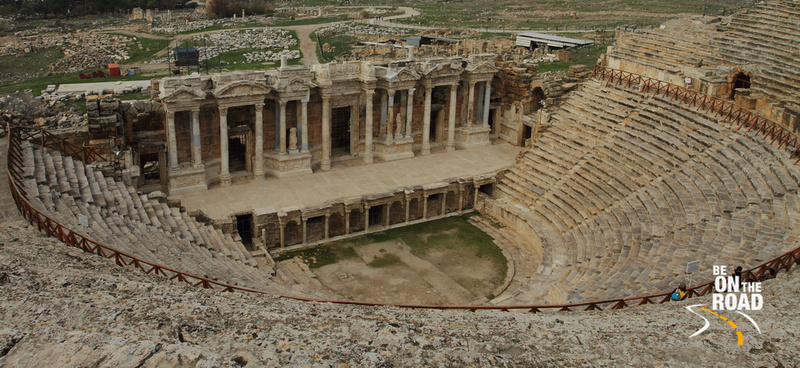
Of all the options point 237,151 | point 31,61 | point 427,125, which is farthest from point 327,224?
point 31,61

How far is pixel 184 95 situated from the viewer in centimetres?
2706

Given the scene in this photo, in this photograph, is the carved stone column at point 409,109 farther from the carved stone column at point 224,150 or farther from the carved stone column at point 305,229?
the carved stone column at point 224,150

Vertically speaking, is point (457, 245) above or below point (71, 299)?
below

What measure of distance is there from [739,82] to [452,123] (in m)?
12.4

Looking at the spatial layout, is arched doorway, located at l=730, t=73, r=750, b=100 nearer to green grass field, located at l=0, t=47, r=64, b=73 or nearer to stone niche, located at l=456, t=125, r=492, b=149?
stone niche, located at l=456, t=125, r=492, b=149

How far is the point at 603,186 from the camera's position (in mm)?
26641

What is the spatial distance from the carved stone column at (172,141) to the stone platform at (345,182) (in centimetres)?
130

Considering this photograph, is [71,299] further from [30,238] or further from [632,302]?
[632,302]

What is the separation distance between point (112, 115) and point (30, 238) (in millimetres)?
11259

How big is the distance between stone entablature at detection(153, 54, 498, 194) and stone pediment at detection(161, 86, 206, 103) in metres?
0.04

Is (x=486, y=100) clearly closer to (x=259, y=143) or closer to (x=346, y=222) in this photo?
(x=346, y=222)

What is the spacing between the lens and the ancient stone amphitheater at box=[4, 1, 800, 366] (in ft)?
60.5

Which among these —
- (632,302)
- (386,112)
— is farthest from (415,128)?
(632,302)
